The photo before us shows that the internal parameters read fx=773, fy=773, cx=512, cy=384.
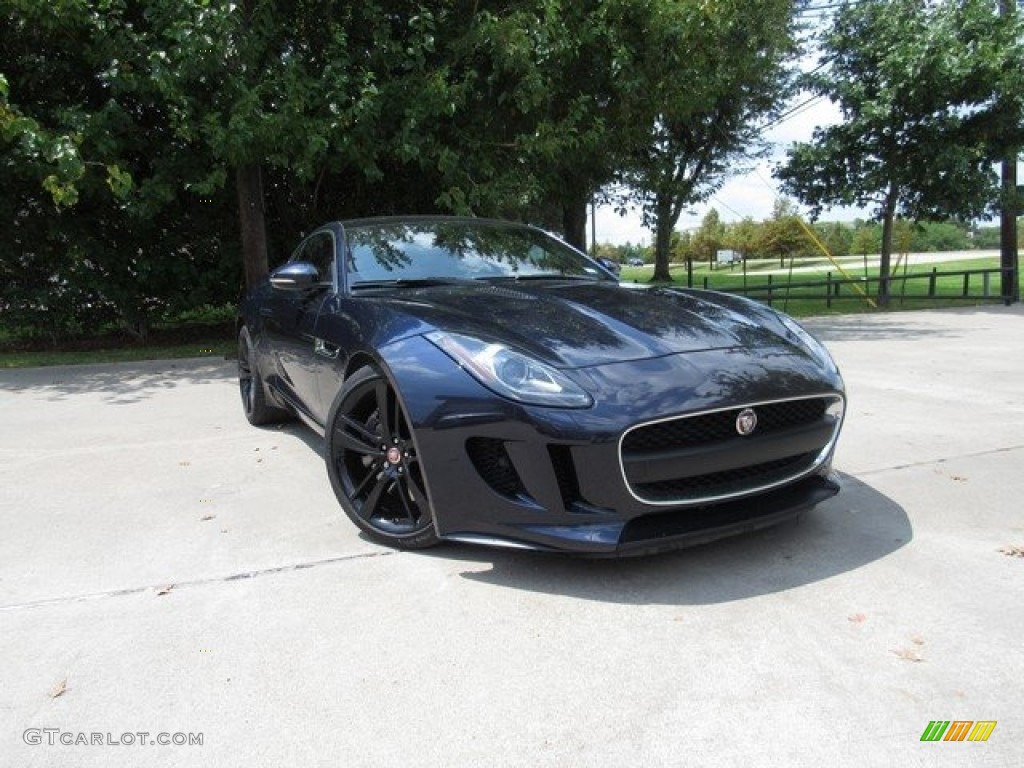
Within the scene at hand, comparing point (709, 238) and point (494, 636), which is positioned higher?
point (709, 238)

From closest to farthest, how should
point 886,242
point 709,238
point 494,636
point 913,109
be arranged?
1. point 494,636
2. point 913,109
3. point 886,242
4. point 709,238

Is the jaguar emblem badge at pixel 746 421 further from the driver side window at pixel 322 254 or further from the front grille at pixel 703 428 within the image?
the driver side window at pixel 322 254

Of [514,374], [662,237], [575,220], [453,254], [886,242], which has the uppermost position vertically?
[662,237]

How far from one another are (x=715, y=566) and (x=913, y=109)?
14601 millimetres

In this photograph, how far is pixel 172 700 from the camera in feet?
7.20

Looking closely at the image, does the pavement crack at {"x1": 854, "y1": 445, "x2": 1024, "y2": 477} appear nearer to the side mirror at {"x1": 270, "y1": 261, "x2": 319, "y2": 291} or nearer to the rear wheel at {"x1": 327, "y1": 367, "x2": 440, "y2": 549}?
the rear wheel at {"x1": 327, "y1": 367, "x2": 440, "y2": 549}

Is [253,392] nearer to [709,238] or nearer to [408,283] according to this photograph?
[408,283]

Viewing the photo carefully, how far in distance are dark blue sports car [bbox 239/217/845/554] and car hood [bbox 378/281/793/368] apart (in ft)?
0.04

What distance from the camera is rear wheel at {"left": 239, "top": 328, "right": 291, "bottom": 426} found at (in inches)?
215

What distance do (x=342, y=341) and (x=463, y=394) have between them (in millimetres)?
1002

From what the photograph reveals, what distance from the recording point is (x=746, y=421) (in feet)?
9.02

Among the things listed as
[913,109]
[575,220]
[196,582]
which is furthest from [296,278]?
[913,109]

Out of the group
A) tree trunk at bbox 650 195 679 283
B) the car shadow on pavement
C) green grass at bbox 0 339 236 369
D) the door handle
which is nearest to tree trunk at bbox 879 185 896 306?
tree trunk at bbox 650 195 679 283

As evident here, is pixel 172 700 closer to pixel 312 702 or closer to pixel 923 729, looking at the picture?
pixel 312 702
